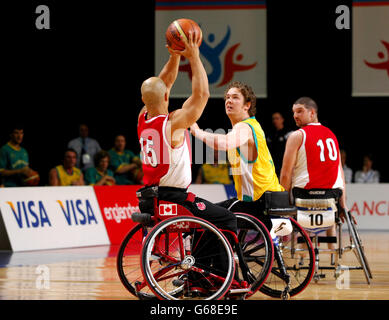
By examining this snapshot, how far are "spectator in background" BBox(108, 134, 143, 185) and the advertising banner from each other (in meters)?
0.88

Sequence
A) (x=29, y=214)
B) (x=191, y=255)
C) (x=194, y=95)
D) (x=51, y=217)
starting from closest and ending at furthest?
(x=194, y=95)
(x=191, y=255)
(x=29, y=214)
(x=51, y=217)

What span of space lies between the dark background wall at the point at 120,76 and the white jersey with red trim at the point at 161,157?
28.8 feet

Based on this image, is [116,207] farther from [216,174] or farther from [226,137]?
[226,137]

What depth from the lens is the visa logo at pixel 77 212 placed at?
33.5ft

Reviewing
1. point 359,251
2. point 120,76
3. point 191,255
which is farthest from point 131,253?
point 120,76

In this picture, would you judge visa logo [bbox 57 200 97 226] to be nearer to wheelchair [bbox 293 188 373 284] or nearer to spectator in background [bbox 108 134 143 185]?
spectator in background [bbox 108 134 143 185]

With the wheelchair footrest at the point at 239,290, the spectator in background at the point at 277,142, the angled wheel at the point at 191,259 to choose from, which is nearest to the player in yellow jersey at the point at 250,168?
the angled wheel at the point at 191,259

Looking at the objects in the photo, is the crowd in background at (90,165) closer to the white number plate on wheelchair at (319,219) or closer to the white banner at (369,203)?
the white banner at (369,203)

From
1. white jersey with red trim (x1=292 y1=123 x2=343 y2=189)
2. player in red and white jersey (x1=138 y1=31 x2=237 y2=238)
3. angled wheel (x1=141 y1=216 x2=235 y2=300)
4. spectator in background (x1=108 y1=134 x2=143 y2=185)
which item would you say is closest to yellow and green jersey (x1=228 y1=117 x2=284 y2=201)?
angled wheel (x1=141 y1=216 x2=235 y2=300)

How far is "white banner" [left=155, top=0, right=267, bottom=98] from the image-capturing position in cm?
1241

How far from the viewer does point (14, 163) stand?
11133 millimetres

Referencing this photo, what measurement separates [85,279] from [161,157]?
246 cm

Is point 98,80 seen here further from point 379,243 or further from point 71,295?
point 71,295
